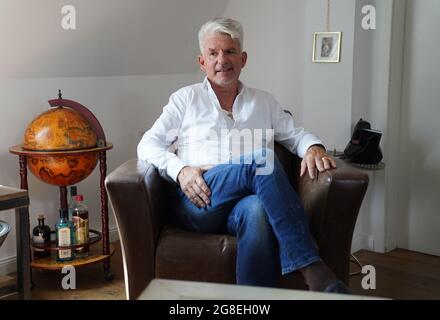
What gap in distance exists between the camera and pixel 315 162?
215cm

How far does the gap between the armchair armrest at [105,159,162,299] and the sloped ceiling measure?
42.0 inches

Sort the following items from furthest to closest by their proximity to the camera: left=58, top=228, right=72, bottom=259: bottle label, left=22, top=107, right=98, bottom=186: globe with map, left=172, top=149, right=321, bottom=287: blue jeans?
left=58, top=228, right=72, bottom=259: bottle label → left=22, top=107, right=98, bottom=186: globe with map → left=172, top=149, right=321, bottom=287: blue jeans

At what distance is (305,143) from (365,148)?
0.66 metres

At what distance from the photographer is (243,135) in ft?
7.75

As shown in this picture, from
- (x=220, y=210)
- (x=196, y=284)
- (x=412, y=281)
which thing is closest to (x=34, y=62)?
(x=220, y=210)

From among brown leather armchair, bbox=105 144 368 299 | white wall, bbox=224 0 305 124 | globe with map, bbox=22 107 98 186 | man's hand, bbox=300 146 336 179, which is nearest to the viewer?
brown leather armchair, bbox=105 144 368 299

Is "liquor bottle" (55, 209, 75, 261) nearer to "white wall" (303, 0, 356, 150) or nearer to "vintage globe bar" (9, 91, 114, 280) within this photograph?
"vintage globe bar" (9, 91, 114, 280)

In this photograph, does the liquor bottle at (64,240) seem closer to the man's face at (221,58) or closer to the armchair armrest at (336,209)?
the man's face at (221,58)

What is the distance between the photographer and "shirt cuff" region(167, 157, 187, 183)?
2135 millimetres

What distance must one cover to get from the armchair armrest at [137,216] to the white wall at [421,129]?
64.6 inches

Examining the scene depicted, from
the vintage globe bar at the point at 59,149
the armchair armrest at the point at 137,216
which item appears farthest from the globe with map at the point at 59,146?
the armchair armrest at the point at 137,216

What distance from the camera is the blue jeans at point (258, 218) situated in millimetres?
1836

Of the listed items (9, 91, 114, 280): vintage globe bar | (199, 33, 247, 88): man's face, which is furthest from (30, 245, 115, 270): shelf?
(199, 33, 247, 88): man's face

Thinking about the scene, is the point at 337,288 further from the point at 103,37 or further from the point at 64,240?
the point at 103,37
